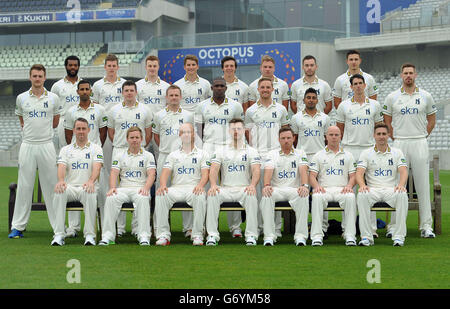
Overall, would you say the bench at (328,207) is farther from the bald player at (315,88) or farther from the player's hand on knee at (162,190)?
the bald player at (315,88)

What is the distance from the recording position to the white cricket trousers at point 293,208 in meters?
8.70

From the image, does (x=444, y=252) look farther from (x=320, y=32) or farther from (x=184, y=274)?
(x=320, y=32)

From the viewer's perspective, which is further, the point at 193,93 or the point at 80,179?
the point at 193,93

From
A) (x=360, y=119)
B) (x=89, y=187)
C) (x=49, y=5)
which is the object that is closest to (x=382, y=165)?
(x=360, y=119)

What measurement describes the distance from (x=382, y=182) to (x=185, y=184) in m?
2.35

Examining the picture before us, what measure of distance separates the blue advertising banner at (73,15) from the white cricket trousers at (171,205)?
105 ft

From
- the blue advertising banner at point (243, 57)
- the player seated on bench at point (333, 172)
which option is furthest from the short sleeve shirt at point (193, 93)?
the blue advertising banner at point (243, 57)

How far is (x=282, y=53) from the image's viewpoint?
34.9 metres

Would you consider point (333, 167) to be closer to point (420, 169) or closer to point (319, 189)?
point (319, 189)

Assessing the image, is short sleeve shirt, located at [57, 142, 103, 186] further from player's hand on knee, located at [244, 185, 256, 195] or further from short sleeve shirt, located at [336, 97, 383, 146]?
short sleeve shirt, located at [336, 97, 383, 146]

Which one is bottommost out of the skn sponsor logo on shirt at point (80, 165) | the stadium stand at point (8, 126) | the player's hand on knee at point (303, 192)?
the player's hand on knee at point (303, 192)

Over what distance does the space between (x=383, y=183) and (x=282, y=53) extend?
26.4 metres

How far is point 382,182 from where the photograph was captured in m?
9.08

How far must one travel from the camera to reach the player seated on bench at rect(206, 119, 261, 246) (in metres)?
8.77
